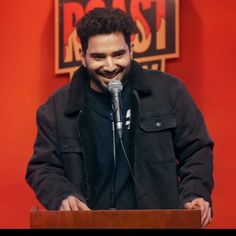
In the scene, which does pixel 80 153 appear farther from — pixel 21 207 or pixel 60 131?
pixel 21 207

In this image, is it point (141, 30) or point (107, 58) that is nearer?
point (107, 58)

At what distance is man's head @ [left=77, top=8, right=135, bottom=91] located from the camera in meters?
2.37

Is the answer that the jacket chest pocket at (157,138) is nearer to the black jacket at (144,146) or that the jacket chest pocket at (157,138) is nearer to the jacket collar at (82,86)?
the black jacket at (144,146)

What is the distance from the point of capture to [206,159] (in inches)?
88.9

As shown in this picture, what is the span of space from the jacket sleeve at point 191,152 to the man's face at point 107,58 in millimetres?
245

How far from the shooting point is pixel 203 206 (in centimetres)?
198

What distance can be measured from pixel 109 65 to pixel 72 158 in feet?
1.20

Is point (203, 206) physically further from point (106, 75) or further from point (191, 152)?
point (106, 75)

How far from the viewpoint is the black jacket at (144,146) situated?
2.28m

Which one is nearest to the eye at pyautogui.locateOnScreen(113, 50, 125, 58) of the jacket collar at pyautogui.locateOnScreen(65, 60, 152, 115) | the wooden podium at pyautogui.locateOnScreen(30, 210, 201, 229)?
the jacket collar at pyautogui.locateOnScreen(65, 60, 152, 115)

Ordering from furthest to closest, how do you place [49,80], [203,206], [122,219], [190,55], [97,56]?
[49,80] < [190,55] < [97,56] < [203,206] < [122,219]

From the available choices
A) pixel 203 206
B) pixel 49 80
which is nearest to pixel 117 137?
pixel 203 206

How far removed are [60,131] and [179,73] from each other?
1096 millimetres

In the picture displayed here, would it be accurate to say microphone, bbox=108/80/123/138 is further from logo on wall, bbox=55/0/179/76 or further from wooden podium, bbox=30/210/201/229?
logo on wall, bbox=55/0/179/76
